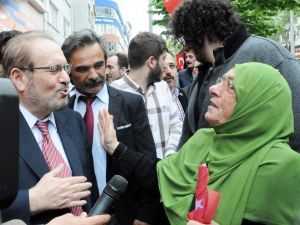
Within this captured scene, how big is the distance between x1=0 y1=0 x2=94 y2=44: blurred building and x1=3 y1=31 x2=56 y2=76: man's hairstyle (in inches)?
315

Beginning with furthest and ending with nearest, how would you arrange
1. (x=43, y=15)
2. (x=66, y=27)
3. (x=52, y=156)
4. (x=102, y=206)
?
(x=66, y=27) < (x=43, y=15) < (x=52, y=156) < (x=102, y=206)

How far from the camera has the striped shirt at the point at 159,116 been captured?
170 inches

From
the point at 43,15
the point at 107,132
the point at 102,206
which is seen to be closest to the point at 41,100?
the point at 107,132

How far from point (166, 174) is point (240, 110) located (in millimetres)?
568

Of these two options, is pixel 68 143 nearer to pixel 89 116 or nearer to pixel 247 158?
pixel 89 116

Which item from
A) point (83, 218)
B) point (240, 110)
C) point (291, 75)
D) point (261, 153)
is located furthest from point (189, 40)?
point (83, 218)

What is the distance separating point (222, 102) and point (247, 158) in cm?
34

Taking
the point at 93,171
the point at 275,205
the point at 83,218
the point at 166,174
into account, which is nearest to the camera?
the point at 83,218

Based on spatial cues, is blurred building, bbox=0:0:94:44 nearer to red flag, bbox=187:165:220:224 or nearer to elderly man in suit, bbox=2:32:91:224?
elderly man in suit, bbox=2:32:91:224

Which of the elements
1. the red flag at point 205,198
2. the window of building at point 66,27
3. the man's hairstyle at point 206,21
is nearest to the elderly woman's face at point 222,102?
the red flag at point 205,198

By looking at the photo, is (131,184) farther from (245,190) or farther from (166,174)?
(245,190)

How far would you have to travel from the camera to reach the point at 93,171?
2.98 m

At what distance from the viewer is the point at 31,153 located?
7.76 ft

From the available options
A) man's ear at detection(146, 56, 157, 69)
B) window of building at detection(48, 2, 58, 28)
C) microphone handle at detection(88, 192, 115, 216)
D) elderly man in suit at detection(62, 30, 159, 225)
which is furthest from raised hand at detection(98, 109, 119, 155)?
window of building at detection(48, 2, 58, 28)
